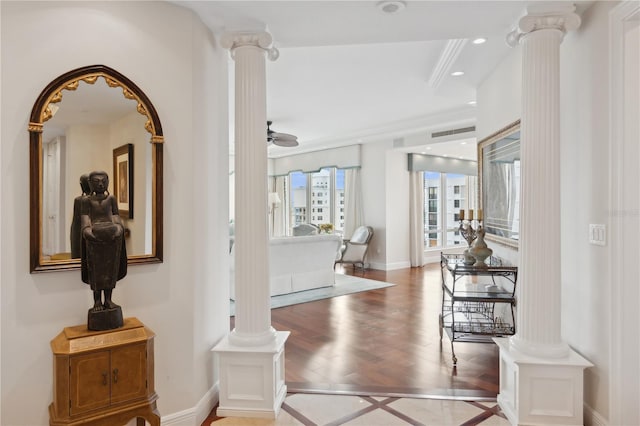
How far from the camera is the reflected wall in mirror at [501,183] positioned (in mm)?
3314

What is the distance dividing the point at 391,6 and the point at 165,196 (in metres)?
1.79

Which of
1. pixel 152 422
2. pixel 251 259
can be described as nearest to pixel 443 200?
pixel 251 259

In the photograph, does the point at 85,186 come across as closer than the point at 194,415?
Yes

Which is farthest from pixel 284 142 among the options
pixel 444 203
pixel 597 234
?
pixel 444 203

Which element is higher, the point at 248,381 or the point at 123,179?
the point at 123,179

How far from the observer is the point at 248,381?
2.46 meters

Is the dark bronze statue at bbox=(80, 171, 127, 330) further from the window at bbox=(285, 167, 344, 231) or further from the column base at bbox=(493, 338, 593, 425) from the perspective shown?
the window at bbox=(285, 167, 344, 231)

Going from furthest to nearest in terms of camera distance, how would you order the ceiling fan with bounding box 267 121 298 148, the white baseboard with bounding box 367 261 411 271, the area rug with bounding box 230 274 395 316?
1. the white baseboard with bounding box 367 261 411 271
2. the ceiling fan with bounding box 267 121 298 148
3. the area rug with bounding box 230 274 395 316

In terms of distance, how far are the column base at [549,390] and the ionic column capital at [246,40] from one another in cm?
254

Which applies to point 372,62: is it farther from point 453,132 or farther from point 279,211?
point 279,211

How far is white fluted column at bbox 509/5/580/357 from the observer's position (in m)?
2.32

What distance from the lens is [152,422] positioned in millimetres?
1917

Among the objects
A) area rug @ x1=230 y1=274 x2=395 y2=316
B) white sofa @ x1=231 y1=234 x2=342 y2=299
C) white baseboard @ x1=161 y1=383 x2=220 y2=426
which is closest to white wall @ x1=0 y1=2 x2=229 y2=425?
white baseboard @ x1=161 y1=383 x2=220 y2=426

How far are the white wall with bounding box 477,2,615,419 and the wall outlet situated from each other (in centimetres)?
4
